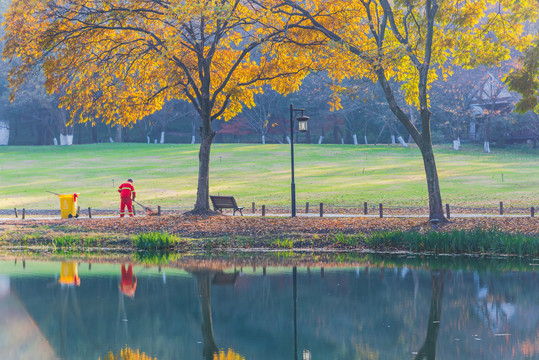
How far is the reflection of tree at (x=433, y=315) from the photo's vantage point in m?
9.67

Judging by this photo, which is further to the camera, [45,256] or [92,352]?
[45,256]

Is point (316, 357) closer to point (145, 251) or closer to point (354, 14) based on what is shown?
point (145, 251)

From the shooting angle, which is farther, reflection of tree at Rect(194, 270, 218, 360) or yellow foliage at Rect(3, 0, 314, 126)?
yellow foliage at Rect(3, 0, 314, 126)

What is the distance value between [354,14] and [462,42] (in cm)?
403

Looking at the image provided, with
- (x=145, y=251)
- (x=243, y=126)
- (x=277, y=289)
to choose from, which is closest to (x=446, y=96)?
(x=243, y=126)

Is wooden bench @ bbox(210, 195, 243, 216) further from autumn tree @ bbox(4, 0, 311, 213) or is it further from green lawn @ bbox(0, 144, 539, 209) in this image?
green lawn @ bbox(0, 144, 539, 209)

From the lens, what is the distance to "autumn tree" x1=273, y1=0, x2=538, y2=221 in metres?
23.5

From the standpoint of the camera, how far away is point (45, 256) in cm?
2123

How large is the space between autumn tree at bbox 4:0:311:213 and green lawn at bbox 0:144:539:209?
33.9ft

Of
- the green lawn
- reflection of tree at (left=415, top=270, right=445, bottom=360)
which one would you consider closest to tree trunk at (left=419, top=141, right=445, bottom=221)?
reflection of tree at (left=415, top=270, right=445, bottom=360)

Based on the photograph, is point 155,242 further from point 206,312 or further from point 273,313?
point 273,313

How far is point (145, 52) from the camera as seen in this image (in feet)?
82.3

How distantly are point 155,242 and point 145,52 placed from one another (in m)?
7.34

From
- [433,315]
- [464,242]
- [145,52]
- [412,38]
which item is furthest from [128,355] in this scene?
[412,38]
